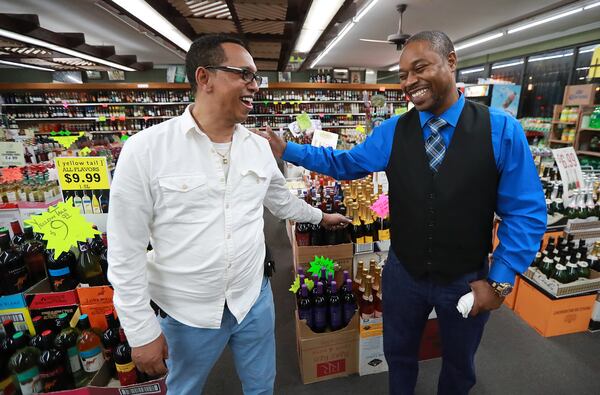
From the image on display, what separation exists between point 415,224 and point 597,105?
19.4 ft

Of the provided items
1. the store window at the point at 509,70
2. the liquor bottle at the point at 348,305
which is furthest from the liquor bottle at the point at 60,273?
the store window at the point at 509,70

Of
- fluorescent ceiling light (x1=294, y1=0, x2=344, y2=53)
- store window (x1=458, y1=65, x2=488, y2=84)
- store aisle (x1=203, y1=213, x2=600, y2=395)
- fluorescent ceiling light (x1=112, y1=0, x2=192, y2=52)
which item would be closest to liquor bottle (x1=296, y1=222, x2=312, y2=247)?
store aisle (x1=203, y1=213, x2=600, y2=395)

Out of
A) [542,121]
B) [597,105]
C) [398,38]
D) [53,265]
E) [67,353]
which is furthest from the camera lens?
[542,121]

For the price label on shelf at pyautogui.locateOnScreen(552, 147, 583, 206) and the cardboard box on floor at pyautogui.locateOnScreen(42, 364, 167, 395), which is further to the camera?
the price label on shelf at pyautogui.locateOnScreen(552, 147, 583, 206)

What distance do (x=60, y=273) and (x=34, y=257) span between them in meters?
0.26

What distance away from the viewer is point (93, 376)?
4.92 feet

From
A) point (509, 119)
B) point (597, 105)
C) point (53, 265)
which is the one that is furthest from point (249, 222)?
point (597, 105)

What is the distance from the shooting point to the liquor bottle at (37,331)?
148cm

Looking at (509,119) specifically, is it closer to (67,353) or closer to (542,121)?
(67,353)

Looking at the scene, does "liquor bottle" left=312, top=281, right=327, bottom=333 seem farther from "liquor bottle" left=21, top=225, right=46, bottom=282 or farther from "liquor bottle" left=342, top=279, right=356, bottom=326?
"liquor bottle" left=21, top=225, right=46, bottom=282

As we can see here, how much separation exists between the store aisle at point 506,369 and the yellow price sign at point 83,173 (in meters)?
1.53

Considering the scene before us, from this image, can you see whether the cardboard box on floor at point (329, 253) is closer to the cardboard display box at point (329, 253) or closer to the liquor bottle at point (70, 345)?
the cardboard display box at point (329, 253)

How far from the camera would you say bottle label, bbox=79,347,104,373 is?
1505 millimetres

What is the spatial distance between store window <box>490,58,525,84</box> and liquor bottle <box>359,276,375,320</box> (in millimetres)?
10354
